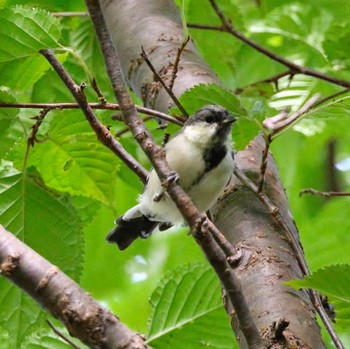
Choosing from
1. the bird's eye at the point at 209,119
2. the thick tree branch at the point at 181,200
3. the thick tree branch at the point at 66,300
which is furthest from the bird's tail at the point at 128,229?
the thick tree branch at the point at 66,300

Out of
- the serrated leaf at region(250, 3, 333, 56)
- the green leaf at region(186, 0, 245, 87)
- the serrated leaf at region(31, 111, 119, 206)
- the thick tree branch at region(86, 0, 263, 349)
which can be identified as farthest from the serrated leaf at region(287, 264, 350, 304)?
the serrated leaf at region(250, 3, 333, 56)

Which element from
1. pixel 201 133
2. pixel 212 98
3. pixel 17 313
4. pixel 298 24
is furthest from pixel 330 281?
pixel 298 24

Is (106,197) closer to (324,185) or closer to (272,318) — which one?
(272,318)

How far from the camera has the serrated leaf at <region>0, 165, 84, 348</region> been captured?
242 cm

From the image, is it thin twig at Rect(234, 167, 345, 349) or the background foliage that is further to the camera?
the background foliage

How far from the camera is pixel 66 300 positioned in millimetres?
1372

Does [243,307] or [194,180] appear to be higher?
[194,180]

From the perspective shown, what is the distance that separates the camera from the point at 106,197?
2439 millimetres

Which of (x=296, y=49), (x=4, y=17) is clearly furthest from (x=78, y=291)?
(x=296, y=49)

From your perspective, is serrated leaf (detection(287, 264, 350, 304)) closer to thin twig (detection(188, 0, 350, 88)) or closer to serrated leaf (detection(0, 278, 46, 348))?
serrated leaf (detection(0, 278, 46, 348))

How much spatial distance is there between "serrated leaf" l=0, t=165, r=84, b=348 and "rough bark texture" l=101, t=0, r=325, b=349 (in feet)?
1.56

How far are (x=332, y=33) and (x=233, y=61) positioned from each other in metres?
0.57

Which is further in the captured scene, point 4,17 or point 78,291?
point 4,17

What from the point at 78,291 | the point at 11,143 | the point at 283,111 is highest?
the point at 283,111
